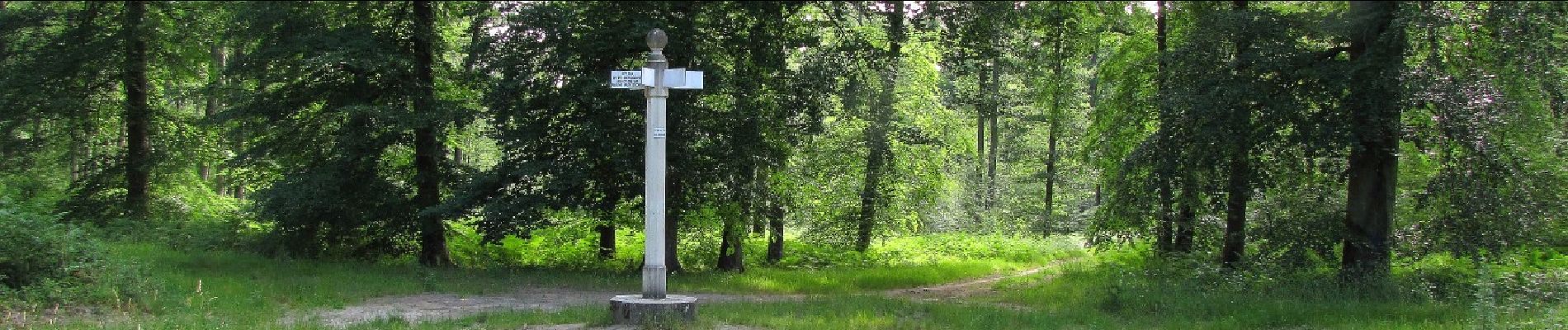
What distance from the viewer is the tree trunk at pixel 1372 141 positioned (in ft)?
35.4

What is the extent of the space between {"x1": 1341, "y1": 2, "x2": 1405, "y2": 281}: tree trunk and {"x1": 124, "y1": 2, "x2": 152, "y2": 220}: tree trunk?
20757 mm

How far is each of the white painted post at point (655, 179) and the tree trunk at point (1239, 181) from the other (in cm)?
676

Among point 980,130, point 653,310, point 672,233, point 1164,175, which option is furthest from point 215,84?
point 980,130

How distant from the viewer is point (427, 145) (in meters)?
16.4

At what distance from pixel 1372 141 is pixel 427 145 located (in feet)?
43.9

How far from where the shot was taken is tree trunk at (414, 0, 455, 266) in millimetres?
15844

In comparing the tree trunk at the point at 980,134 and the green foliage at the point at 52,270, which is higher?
the tree trunk at the point at 980,134

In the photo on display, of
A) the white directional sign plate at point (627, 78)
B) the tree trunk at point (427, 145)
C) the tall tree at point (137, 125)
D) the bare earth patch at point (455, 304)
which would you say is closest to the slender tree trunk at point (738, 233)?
the bare earth patch at point (455, 304)

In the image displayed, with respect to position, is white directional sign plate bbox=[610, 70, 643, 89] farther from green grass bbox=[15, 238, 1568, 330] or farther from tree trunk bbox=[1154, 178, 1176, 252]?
tree trunk bbox=[1154, 178, 1176, 252]

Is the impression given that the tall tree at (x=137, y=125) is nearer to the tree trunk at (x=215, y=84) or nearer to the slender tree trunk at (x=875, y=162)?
the tree trunk at (x=215, y=84)

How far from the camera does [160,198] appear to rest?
2158 centimetres

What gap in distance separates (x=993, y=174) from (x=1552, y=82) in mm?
24697

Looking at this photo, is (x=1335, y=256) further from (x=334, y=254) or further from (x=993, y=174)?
(x=993, y=174)

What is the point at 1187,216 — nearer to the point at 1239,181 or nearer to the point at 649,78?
the point at 1239,181
